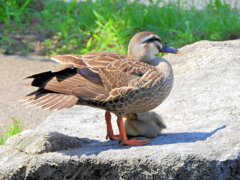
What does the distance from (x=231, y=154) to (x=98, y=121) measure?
189cm

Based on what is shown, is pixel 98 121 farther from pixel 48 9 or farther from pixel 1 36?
pixel 48 9

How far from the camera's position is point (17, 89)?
7.45 meters

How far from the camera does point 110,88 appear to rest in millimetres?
3910

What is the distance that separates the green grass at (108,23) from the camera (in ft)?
27.1

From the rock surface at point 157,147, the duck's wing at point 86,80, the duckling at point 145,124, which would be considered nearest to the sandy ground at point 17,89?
the rock surface at point 157,147

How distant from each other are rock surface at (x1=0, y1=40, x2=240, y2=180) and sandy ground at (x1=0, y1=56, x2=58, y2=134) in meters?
1.25

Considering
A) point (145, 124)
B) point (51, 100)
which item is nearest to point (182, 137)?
point (145, 124)

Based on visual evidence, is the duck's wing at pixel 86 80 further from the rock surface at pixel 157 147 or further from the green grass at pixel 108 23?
the green grass at pixel 108 23

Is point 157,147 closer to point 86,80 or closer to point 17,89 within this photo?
point 86,80

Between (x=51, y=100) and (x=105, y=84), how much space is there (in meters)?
0.50

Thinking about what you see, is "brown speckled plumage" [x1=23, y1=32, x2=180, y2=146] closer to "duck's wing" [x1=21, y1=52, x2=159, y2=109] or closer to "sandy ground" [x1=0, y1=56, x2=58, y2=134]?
"duck's wing" [x1=21, y1=52, x2=159, y2=109]

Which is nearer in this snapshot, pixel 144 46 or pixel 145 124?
pixel 144 46

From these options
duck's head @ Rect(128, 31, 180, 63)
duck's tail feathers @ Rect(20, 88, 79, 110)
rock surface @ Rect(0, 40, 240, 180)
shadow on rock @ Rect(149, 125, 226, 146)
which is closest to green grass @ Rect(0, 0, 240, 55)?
rock surface @ Rect(0, 40, 240, 180)

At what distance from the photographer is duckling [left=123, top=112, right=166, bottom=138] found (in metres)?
4.24
